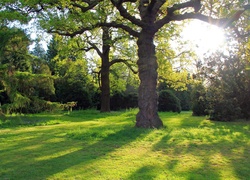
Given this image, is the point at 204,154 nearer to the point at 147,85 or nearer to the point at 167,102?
the point at 147,85

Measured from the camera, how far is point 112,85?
2773cm

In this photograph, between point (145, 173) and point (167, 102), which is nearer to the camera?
point (145, 173)

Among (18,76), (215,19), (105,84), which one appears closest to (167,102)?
(105,84)

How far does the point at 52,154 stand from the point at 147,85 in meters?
5.55

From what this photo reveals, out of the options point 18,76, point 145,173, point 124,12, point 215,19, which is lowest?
A: point 145,173

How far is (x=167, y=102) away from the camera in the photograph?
2762cm

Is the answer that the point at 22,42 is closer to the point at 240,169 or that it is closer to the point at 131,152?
the point at 131,152

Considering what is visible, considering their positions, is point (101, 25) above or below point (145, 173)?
above

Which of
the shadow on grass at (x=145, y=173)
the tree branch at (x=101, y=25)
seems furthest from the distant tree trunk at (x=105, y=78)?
the shadow on grass at (x=145, y=173)

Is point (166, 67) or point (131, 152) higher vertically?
point (166, 67)

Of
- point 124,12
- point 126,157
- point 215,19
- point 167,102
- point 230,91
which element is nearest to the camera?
point 126,157

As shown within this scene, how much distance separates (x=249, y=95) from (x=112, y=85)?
1361 centimetres

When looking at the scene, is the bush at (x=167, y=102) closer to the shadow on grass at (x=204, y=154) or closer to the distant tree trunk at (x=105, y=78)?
the distant tree trunk at (x=105, y=78)

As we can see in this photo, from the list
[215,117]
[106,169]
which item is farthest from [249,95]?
[106,169]
